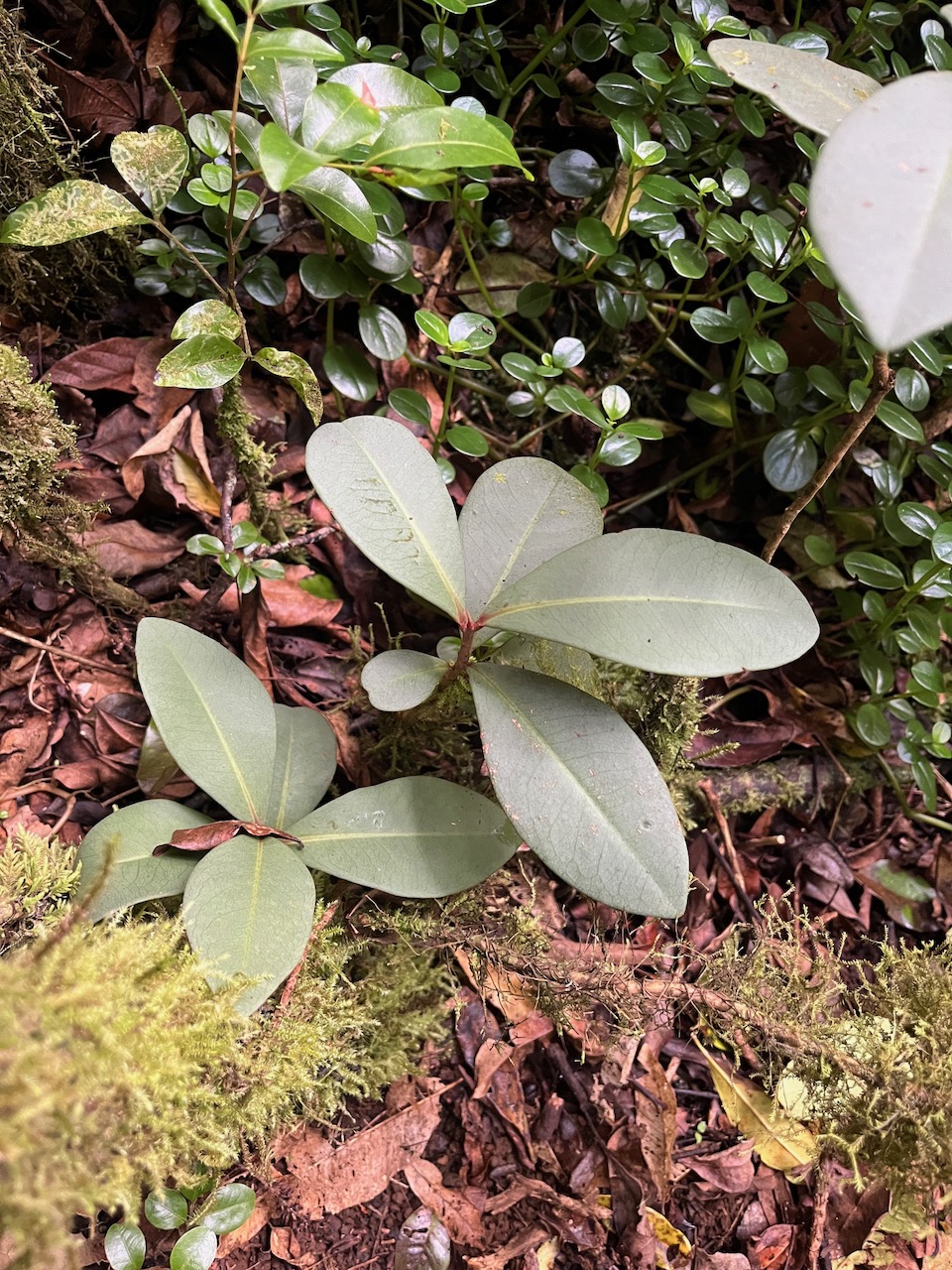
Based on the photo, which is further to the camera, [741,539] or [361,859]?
[741,539]

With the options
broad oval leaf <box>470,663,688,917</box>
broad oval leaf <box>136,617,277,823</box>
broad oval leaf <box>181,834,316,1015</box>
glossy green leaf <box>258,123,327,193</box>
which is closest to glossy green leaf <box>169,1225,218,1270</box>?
broad oval leaf <box>181,834,316,1015</box>

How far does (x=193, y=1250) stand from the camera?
99 centimetres

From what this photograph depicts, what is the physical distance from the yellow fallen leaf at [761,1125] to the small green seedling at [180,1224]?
0.83 m

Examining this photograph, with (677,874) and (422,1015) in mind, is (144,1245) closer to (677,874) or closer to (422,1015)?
(422,1015)

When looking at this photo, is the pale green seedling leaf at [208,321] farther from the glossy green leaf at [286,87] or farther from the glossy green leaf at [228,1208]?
the glossy green leaf at [228,1208]

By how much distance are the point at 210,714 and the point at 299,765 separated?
144 millimetres

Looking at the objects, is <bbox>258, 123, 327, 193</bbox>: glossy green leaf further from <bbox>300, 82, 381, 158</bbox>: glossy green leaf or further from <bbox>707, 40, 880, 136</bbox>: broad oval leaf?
<bbox>707, 40, 880, 136</bbox>: broad oval leaf

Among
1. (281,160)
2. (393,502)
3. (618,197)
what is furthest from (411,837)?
(618,197)

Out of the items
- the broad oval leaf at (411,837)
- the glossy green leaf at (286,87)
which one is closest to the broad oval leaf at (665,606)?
the broad oval leaf at (411,837)

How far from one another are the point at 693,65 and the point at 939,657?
1.25 m

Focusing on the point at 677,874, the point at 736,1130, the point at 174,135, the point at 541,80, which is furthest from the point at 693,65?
the point at 736,1130

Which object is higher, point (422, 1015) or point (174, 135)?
point (174, 135)

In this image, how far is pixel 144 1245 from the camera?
1006mm

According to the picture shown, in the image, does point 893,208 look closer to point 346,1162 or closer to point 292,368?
point 292,368
